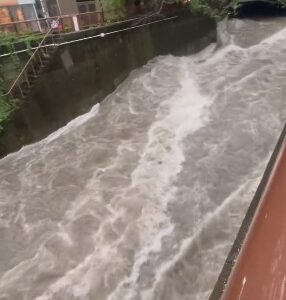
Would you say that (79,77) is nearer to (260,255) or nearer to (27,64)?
(27,64)

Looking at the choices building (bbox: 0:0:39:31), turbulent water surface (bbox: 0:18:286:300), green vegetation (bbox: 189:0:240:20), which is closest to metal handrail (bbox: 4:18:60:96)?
turbulent water surface (bbox: 0:18:286:300)

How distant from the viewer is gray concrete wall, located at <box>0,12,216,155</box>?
28.2ft

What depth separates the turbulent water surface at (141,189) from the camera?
5.07 metres

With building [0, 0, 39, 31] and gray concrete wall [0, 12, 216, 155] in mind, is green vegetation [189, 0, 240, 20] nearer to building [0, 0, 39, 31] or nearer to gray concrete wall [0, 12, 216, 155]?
gray concrete wall [0, 12, 216, 155]

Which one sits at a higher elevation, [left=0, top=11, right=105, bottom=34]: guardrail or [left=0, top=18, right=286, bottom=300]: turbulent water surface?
[left=0, top=11, right=105, bottom=34]: guardrail

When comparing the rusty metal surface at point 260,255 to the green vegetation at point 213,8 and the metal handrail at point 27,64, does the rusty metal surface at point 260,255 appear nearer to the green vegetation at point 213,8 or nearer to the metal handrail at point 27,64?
the metal handrail at point 27,64

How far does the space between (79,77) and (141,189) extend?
176 inches

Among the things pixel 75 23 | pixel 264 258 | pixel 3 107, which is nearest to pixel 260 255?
pixel 264 258

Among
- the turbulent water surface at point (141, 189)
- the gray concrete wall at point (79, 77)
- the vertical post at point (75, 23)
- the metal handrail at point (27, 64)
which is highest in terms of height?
the vertical post at point (75, 23)

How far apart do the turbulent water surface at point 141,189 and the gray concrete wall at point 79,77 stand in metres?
0.33

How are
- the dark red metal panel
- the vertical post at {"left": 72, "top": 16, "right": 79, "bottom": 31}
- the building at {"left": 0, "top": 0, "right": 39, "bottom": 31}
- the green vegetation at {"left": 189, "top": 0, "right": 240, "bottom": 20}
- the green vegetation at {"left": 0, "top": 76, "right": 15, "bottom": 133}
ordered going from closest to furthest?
the dark red metal panel, the green vegetation at {"left": 0, "top": 76, "right": 15, "bottom": 133}, the vertical post at {"left": 72, "top": 16, "right": 79, "bottom": 31}, the building at {"left": 0, "top": 0, "right": 39, "bottom": 31}, the green vegetation at {"left": 189, "top": 0, "right": 240, "bottom": 20}

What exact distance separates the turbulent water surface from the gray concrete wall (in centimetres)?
33

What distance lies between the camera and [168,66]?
12422 millimetres

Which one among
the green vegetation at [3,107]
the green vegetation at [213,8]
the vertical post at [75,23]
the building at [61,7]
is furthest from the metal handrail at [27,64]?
the green vegetation at [213,8]
